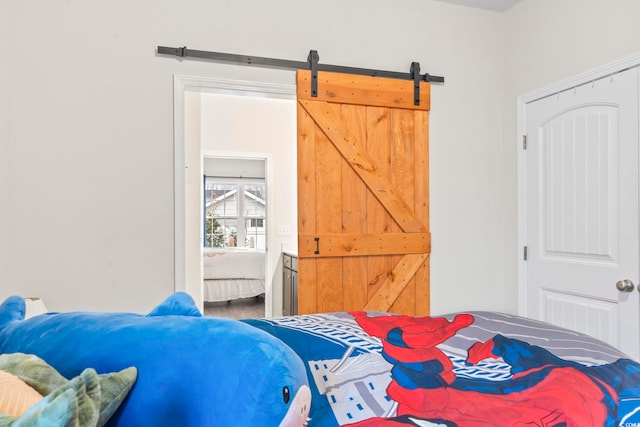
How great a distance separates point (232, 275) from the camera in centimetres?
621

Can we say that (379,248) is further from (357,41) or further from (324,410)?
(324,410)

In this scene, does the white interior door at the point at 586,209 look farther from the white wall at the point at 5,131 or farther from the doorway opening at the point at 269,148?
the white wall at the point at 5,131

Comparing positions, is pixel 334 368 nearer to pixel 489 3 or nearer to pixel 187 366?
pixel 187 366

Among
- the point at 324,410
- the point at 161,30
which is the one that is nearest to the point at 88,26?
the point at 161,30

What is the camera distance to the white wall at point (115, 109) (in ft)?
7.52

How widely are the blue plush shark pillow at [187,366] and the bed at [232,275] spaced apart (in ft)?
17.6

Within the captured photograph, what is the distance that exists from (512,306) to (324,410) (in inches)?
100


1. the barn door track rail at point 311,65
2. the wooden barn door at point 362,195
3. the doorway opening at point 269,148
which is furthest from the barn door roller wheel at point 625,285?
the doorway opening at point 269,148

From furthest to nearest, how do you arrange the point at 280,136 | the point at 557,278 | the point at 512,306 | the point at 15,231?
1. the point at 280,136
2. the point at 512,306
3. the point at 557,278
4. the point at 15,231

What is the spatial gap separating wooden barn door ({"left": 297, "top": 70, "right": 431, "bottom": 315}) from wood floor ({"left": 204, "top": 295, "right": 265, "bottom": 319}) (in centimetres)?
275

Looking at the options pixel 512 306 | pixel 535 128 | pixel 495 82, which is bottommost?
pixel 512 306

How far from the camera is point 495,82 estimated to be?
127 inches

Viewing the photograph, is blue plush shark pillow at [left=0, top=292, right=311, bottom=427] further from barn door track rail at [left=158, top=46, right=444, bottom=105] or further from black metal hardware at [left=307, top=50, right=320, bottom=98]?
black metal hardware at [left=307, top=50, right=320, bottom=98]

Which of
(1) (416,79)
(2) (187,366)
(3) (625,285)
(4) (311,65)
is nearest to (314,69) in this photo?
(4) (311,65)
